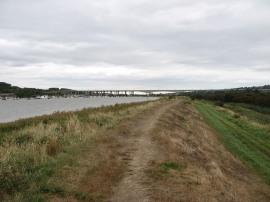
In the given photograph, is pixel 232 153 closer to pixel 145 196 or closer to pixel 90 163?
pixel 90 163

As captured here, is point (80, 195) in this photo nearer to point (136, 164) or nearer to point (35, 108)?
point (136, 164)

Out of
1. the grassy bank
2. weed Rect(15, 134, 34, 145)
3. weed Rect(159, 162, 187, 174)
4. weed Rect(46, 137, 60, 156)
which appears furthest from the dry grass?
weed Rect(15, 134, 34, 145)

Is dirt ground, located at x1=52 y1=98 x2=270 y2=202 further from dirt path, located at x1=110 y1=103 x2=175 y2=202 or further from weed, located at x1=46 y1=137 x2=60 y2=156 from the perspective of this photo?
weed, located at x1=46 y1=137 x2=60 y2=156

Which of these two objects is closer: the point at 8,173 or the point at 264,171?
the point at 8,173

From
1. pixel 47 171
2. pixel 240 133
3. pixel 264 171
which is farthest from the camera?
pixel 240 133

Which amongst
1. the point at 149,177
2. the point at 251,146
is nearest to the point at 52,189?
the point at 149,177

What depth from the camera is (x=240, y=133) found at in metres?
31.4

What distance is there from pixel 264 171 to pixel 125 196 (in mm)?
12316

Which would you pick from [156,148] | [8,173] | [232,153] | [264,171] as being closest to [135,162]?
[156,148]

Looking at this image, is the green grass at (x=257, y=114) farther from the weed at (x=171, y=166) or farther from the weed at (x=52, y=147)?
the weed at (x=52, y=147)

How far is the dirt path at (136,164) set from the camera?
8.38 meters

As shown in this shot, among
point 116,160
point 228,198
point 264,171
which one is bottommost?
point 264,171

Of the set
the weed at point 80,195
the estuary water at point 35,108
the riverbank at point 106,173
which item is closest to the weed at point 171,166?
the riverbank at point 106,173

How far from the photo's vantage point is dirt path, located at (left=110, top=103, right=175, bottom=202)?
8380 millimetres
